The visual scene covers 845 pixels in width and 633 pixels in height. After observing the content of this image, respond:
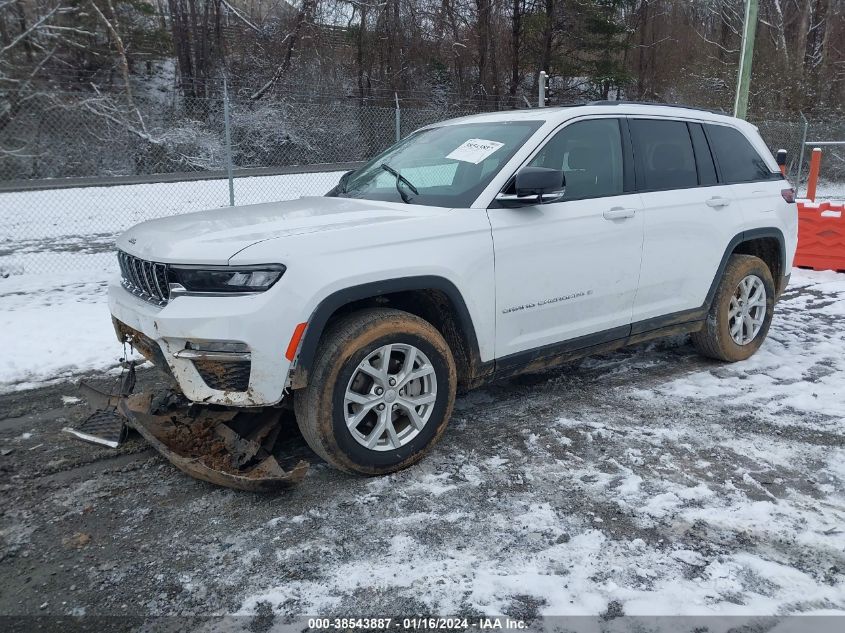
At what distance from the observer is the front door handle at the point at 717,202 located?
462 cm

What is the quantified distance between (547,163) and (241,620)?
2919 mm

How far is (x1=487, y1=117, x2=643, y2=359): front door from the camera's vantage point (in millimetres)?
3604

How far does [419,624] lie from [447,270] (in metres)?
1.69

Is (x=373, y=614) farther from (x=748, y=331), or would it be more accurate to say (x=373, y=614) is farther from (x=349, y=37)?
(x=349, y=37)

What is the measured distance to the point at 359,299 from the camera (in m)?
3.18

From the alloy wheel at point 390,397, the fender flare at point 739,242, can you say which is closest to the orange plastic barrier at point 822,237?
the fender flare at point 739,242

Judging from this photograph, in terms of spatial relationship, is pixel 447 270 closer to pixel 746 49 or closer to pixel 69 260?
pixel 69 260

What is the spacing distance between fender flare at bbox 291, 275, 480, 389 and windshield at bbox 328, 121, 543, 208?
0.52 metres

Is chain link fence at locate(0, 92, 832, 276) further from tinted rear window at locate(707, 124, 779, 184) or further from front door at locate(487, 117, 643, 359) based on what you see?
front door at locate(487, 117, 643, 359)

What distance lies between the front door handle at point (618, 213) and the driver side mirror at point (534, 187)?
0.52 m

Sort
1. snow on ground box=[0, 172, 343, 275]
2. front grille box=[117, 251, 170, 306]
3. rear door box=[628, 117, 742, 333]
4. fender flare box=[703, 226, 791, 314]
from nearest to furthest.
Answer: front grille box=[117, 251, 170, 306] → rear door box=[628, 117, 742, 333] → fender flare box=[703, 226, 791, 314] → snow on ground box=[0, 172, 343, 275]

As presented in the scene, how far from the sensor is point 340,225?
318cm

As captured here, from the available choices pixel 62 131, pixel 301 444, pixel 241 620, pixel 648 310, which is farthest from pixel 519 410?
pixel 62 131

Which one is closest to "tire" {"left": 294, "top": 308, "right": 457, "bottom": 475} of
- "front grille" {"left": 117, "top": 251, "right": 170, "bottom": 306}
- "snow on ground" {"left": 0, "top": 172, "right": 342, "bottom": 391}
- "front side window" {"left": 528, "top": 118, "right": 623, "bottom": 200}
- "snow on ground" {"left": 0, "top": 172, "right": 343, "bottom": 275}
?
"front grille" {"left": 117, "top": 251, "right": 170, "bottom": 306}
